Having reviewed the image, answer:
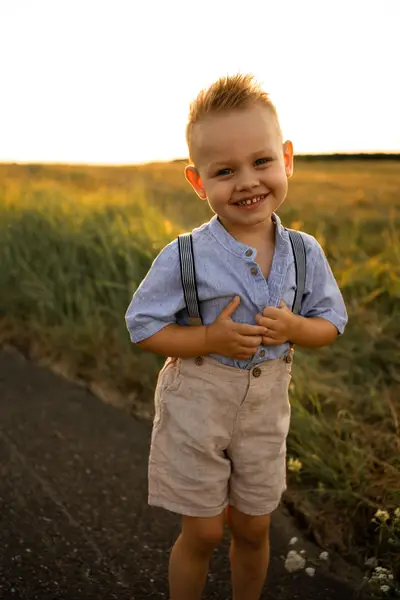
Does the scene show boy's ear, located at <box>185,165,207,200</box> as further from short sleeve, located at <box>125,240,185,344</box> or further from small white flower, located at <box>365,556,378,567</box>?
small white flower, located at <box>365,556,378,567</box>

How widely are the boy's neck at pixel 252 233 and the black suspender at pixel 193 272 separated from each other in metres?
0.09

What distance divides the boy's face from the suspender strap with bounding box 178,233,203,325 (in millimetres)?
132

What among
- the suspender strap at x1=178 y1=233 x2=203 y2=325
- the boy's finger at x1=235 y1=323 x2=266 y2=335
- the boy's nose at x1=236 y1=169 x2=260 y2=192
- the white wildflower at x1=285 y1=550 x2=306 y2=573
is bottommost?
the white wildflower at x1=285 y1=550 x2=306 y2=573

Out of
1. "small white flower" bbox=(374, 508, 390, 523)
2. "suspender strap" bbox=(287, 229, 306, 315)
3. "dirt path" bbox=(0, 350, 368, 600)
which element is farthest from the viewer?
"dirt path" bbox=(0, 350, 368, 600)

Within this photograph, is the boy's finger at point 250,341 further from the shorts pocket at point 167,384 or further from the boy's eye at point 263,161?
the boy's eye at point 263,161

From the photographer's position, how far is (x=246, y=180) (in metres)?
2.15

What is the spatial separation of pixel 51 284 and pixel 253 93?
3.38 m

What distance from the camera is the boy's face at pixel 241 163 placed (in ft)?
Answer: 7.02

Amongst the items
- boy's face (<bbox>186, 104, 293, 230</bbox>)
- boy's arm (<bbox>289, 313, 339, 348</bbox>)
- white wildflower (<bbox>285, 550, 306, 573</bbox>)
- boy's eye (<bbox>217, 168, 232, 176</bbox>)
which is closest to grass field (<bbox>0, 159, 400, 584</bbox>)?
white wildflower (<bbox>285, 550, 306, 573</bbox>)

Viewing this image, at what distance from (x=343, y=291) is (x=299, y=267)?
2.74 meters

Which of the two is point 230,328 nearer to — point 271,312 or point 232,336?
point 232,336

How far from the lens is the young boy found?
7.14 ft

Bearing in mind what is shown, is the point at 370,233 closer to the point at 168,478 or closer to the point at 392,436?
the point at 392,436

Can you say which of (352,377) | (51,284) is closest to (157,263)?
(352,377)
